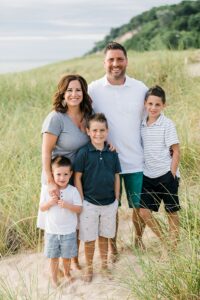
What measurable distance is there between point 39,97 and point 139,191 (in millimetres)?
7016

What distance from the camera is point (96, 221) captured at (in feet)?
14.2

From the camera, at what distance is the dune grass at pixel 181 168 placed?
11.4 ft

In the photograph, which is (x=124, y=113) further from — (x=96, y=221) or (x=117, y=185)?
(x=96, y=221)

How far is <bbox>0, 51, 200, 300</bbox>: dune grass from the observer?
348 centimetres

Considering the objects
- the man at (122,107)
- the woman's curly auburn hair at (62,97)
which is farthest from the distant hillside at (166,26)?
the woman's curly auburn hair at (62,97)

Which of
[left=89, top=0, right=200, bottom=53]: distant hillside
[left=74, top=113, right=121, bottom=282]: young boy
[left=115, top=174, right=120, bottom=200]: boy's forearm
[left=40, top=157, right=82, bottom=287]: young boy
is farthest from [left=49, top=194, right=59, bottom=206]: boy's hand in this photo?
[left=89, top=0, right=200, bottom=53]: distant hillside

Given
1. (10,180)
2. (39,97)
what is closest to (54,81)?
(39,97)

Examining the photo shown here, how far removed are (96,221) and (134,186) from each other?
47 centimetres

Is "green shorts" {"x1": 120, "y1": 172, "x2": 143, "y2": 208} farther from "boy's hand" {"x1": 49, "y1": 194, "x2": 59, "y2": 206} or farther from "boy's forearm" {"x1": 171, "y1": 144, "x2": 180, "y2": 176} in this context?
"boy's hand" {"x1": 49, "y1": 194, "x2": 59, "y2": 206}

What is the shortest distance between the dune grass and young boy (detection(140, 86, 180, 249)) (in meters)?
0.14

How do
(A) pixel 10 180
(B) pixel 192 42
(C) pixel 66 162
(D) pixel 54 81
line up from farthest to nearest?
(B) pixel 192 42
(D) pixel 54 81
(A) pixel 10 180
(C) pixel 66 162

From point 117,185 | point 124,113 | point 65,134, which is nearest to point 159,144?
point 124,113

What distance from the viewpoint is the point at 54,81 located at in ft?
41.3

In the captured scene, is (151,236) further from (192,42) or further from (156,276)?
(192,42)
